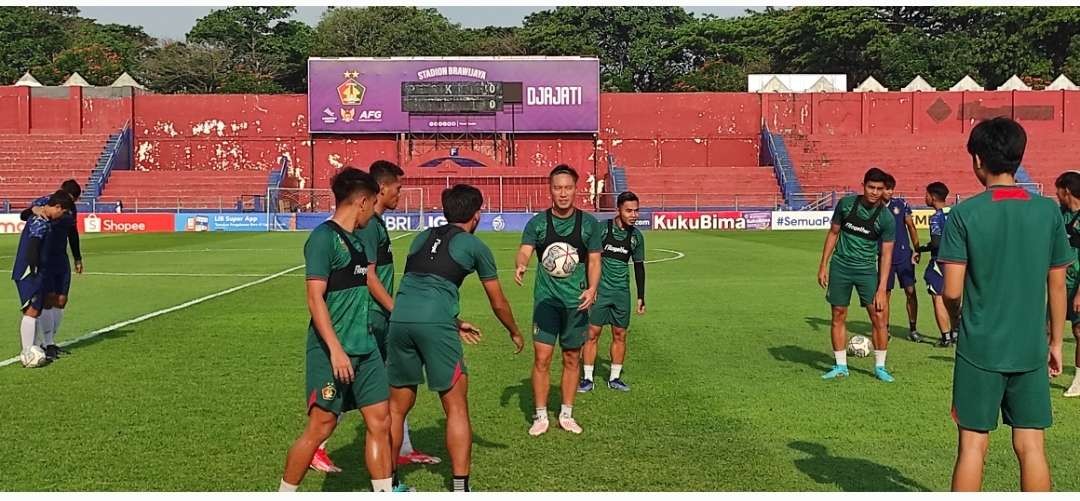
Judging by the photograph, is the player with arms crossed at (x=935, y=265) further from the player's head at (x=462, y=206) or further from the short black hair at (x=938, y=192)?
the player's head at (x=462, y=206)

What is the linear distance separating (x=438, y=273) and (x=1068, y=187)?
5.84m

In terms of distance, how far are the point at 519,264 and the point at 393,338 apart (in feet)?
5.76

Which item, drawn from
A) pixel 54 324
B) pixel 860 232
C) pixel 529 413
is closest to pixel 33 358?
pixel 54 324

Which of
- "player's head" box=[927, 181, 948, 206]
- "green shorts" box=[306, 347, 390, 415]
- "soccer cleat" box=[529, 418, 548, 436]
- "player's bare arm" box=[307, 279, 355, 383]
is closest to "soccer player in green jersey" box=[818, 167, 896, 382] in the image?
"player's head" box=[927, 181, 948, 206]

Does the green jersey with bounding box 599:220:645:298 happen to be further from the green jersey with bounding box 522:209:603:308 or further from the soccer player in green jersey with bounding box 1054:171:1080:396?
the soccer player in green jersey with bounding box 1054:171:1080:396

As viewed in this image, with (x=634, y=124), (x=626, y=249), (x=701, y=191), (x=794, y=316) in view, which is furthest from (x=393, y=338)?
(x=634, y=124)

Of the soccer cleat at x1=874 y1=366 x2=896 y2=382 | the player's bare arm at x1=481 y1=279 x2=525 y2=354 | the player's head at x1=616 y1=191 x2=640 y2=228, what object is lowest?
the soccer cleat at x1=874 y1=366 x2=896 y2=382

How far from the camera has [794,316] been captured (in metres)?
15.0

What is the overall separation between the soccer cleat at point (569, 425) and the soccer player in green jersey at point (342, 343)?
232cm

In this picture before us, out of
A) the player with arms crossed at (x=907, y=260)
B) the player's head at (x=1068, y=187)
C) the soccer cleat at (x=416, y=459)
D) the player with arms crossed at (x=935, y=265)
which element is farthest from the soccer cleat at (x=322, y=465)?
the player with arms crossed at (x=907, y=260)

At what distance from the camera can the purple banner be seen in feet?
182

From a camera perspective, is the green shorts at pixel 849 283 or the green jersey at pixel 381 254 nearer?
the green jersey at pixel 381 254

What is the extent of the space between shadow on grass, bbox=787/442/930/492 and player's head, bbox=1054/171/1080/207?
3530 millimetres

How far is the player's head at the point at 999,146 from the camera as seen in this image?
477 cm
